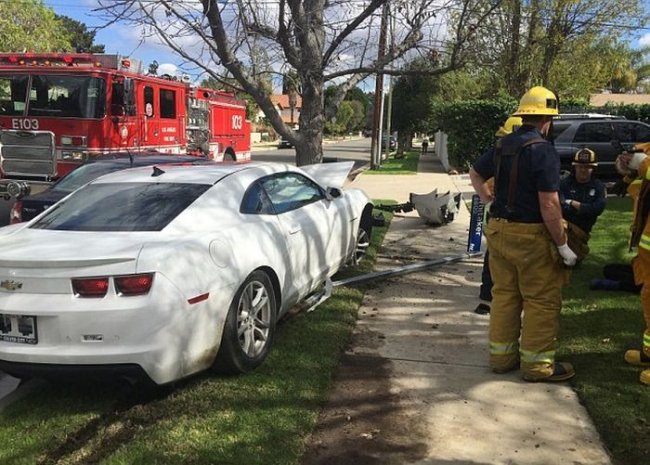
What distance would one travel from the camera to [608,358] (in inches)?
179

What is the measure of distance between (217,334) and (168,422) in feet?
1.90

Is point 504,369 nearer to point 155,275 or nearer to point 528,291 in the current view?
point 528,291

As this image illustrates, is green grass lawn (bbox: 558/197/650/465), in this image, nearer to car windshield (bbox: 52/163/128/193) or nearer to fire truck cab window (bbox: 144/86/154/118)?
car windshield (bbox: 52/163/128/193)

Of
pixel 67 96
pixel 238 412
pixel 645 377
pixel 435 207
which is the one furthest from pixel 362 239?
pixel 67 96

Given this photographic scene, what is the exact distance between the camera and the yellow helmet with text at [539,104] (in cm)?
422

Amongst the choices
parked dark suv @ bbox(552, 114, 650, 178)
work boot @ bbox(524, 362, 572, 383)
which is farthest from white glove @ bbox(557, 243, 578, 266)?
parked dark suv @ bbox(552, 114, 650, 178)

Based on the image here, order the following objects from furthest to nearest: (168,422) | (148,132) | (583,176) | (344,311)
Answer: (148,132)
(583,176)
(344,311)
(168,422)

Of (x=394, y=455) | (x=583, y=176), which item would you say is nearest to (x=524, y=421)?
(x=394, y=455)

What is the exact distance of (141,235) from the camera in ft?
13.0

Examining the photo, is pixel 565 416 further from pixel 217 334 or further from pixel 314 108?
pixel 314 108

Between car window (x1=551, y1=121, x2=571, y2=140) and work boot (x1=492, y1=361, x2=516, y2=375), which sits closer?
work boot (x1=492, y1=361, x2=516, y2=375)

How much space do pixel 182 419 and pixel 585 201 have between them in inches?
178

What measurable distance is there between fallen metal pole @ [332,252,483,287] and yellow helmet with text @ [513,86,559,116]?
2.61m

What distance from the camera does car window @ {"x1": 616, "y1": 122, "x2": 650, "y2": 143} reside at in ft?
52.9
